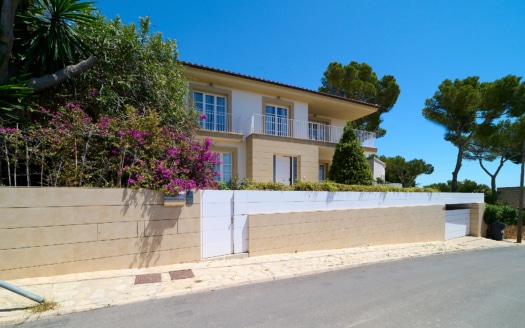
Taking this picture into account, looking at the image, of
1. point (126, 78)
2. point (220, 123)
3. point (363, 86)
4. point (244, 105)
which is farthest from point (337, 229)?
point (363, 86)

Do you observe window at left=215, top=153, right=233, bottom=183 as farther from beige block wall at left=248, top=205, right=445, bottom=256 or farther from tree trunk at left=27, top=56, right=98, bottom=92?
tree trunk at left=27, top=56, right=98, bottom=92

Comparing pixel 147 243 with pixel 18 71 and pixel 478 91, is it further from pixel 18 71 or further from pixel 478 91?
pixel 478 91

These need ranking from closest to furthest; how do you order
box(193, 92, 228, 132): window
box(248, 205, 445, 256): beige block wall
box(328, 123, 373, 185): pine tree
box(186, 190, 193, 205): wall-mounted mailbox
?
box(186, 190, 193, 205): wall-mounted mailbox
box(248, 205, 445, 256): beige block wall
box(328, 123, 373, 185): pine tree
box(193, 92, 228, 132): window

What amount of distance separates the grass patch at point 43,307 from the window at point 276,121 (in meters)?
11.7

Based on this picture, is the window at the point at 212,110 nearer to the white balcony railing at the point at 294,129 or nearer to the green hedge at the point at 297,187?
the white balcony railing at the point at 294,129

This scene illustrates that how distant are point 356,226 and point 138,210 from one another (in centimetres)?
753

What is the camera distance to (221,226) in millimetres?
7090

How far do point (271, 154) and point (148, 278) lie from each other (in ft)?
29.2

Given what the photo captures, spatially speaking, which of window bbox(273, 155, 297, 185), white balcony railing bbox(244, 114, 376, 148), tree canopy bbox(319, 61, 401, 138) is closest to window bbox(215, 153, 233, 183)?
white balcony railing bbox(244, 114, 376, 148)

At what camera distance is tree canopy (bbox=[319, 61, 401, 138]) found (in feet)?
72.2

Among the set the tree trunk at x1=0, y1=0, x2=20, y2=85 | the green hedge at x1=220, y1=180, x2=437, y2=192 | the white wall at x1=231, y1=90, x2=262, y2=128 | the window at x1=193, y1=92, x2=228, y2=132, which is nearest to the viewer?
the tree trunk at x1=0, y1=0, x2=20, y2=85

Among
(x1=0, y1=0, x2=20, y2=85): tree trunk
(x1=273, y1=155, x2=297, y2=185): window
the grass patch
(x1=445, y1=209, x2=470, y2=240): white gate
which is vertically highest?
(x1=0, y1=0, x2=20, y2=85): tree trunk

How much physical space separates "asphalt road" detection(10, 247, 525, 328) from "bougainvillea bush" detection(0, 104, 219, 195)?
274cm

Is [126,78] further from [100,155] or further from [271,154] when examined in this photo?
[271,154]
